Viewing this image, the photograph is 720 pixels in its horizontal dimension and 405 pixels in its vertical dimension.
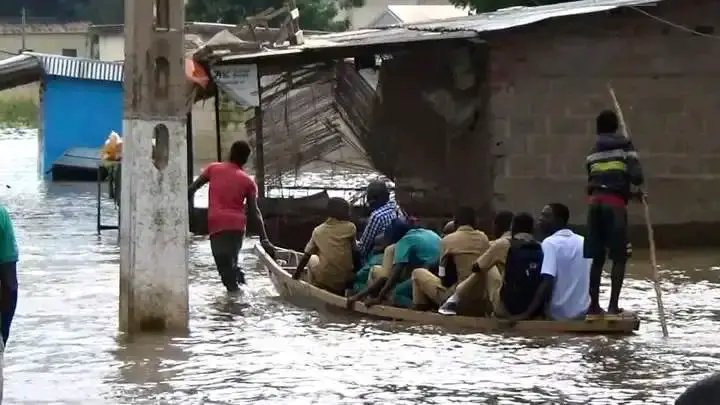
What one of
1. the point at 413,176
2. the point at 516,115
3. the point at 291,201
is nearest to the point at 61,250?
the point at 291,201

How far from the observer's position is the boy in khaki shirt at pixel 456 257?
11.7 m

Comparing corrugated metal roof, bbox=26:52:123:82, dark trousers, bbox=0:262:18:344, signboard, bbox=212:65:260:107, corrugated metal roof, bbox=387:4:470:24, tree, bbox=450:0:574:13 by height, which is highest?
corrugated metal roof, bbox=387:4:470:24

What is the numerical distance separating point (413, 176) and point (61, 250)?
4.88m

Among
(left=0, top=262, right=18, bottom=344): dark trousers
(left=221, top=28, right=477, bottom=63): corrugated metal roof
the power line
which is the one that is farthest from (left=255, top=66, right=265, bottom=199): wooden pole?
(left=0, top=262, right=18, bottom=344): dark trousers

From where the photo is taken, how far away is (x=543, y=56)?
1753 cm

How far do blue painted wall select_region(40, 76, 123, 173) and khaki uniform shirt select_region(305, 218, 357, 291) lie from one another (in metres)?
21.2

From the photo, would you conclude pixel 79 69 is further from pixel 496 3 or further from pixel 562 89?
pixel 562 89

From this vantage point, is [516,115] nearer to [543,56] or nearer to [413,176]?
[543,56]

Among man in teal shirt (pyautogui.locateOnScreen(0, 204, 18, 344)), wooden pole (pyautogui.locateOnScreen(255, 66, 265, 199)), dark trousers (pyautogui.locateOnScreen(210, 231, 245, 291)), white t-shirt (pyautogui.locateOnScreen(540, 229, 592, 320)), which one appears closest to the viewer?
man in teal shirt (pyautogui.locateOnScreen(0, 204, 18, 344))

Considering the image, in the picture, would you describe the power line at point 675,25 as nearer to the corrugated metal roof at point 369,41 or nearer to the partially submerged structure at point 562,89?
the partially submerged structure at point 562,89

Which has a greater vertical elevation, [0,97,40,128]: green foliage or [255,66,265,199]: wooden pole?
[0,97,40,128]: green foliage

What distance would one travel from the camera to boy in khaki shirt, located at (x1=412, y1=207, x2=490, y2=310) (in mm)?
11742

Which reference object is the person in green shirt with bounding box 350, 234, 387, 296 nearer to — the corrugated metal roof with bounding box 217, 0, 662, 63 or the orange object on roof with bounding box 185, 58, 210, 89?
the corrugated metal roof with bounding box 217, 0, 662, 63

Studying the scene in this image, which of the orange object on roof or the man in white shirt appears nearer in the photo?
the man in white shirt
